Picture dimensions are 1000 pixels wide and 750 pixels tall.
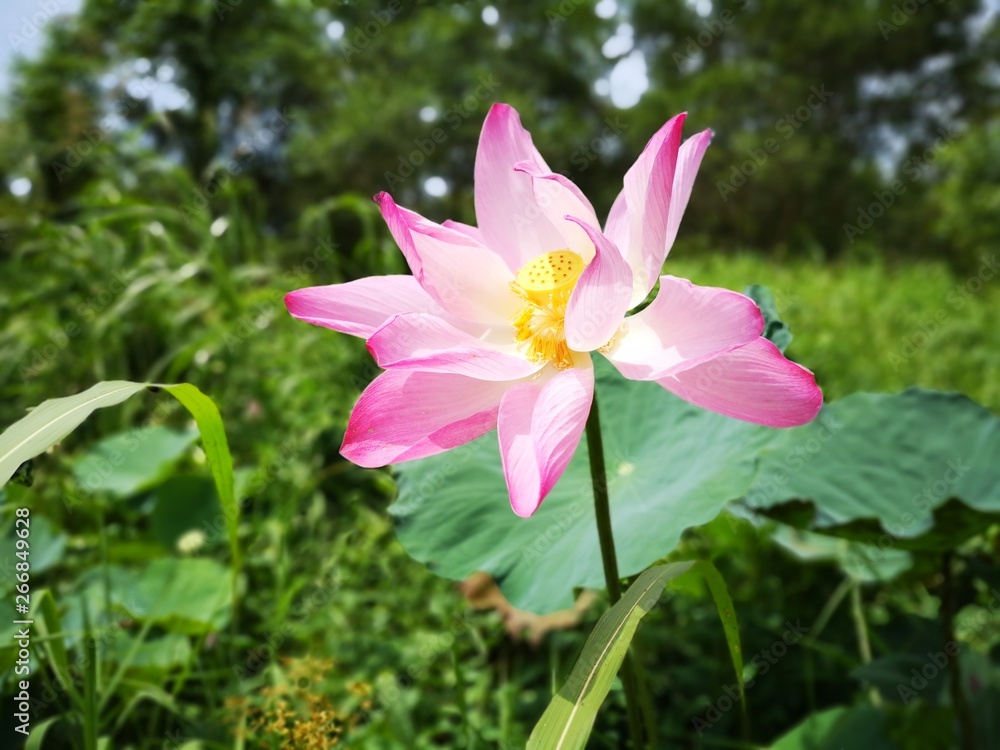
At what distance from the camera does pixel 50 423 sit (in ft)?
1.66

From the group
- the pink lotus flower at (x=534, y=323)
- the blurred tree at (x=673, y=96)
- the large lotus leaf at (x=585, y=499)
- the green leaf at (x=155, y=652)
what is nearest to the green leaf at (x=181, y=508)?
the green leaf at (x=155, y=652)

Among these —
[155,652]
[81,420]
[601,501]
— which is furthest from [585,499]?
[155,652]

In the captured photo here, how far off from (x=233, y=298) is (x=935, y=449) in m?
1.46

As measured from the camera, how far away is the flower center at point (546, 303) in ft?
1.89

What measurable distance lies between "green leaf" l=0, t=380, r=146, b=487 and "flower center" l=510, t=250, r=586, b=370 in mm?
279

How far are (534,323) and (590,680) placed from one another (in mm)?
266

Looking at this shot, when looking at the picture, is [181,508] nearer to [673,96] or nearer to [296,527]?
[296,527]

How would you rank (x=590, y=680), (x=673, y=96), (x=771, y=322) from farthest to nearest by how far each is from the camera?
1. (x=673, y=96)
2. (x=771, y=322)
3. (x=590, y=680)

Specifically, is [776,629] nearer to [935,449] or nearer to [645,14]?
[935,449]

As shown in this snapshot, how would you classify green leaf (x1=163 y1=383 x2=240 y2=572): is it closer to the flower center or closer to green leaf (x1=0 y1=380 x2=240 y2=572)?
green leaf (x1=0 y1=380 x2=240 y2=572)

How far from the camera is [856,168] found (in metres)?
12.0

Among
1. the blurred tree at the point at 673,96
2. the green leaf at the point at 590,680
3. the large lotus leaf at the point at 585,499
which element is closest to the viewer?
the green leaf at the point at 590,680

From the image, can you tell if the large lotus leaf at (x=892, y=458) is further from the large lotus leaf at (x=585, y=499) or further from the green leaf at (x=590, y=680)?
the green leaf at (x=590, y=680)

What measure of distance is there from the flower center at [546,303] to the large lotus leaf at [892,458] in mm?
381
